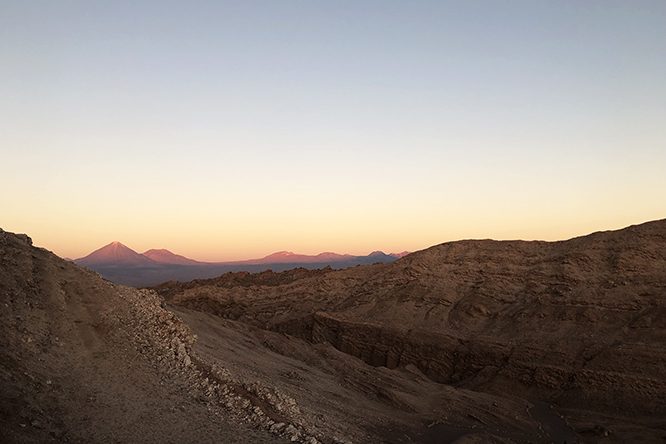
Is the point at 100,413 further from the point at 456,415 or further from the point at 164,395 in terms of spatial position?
the point at 456,415

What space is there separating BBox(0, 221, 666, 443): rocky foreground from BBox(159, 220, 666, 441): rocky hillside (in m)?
0.08

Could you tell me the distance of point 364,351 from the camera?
90.0ft

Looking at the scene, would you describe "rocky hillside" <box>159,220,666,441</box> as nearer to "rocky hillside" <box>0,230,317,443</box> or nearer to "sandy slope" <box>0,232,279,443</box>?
"rocky hillside" <box>0,230,317,443</box>

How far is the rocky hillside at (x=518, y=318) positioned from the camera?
20078mm

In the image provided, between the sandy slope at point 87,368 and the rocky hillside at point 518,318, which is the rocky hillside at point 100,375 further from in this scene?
the rocky hillside at point 518,318

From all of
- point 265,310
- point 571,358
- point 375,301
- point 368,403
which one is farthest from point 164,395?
point 265,310

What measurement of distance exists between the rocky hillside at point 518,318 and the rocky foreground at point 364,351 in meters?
0.08

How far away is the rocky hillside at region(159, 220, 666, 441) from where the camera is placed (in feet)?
65.9

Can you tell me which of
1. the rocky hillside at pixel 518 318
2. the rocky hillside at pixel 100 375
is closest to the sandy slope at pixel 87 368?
the rocky hillside at pixel 100 375

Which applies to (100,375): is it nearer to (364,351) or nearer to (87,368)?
(87,368)

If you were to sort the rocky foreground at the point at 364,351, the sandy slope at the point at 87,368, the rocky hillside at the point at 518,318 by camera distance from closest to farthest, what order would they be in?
the sandy slope at the point at 87,368, the rocky foreground at the point at 364,351, the rocky hillside at the point at 518,318

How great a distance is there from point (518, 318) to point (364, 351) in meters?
7.46

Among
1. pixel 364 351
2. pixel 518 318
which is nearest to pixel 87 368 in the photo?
pixel 364 351

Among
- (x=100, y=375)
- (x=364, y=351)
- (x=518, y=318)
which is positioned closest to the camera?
(x=100, y=375)
